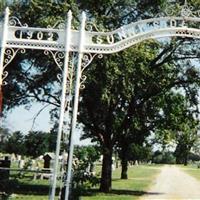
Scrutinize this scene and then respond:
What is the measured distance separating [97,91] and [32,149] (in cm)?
4281

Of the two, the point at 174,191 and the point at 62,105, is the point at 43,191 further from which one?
the point at 62,105

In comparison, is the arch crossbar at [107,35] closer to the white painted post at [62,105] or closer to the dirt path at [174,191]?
the white painted post at [62,105]

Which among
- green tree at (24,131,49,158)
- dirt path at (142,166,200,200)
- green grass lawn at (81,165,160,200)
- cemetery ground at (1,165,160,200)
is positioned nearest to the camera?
cemetery ground at (1,165,160,200)

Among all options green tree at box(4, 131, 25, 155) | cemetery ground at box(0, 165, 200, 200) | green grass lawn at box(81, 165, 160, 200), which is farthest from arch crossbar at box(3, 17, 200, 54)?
green tree at box(4, 131, 25, 155)

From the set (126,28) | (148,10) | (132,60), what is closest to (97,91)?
(132,60)

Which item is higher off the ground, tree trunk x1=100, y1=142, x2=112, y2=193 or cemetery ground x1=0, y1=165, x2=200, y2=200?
tree trunk x1=100, y1=142, x2=112, y2=193

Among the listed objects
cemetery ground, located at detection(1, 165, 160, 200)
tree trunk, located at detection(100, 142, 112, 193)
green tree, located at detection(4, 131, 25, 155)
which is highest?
green tree, located at detection(4, 131, 25, 155)

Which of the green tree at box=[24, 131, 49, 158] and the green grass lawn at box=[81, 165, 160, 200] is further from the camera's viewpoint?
the green tree at box=[24, 131, 49, 158]

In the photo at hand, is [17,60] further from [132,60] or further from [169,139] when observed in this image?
[169,139]

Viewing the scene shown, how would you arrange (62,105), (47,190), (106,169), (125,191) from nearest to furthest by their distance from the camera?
(62,105) → (47,190) → (106,169) → (125,191)

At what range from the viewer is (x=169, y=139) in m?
38.0

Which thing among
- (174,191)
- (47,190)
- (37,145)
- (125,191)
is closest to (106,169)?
(125,191)

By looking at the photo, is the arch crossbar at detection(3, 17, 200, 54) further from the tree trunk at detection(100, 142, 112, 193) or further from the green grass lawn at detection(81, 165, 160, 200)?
the tree trunk at detection(100, 142, 112, 193)

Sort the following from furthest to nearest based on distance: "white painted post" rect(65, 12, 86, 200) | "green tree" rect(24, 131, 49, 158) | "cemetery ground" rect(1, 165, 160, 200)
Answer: "green tree" rect(24, 131, 49, 158), "cemetery ground" rect(1, 165, 160, 200), "white painted post" rect(65, 12, 86, 200)
